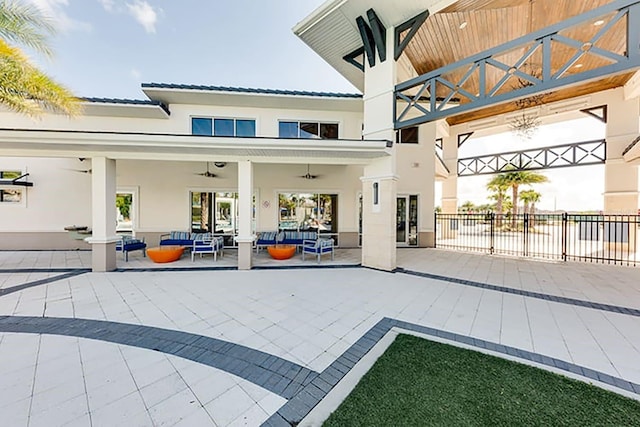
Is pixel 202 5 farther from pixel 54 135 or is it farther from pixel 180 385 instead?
pixel 180 385

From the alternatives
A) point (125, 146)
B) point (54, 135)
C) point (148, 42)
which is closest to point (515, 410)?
point (125, 146)

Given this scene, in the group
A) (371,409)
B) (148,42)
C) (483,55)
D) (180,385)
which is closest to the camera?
(371,409)

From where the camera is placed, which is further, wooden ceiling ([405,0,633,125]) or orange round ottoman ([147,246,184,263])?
orange round ottoman ([147,246,184,263])

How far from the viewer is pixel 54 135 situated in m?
6.26

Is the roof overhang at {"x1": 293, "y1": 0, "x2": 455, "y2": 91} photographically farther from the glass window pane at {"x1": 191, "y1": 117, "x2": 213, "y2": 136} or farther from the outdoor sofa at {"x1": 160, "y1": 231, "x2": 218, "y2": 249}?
the outdoor sofa at {"x1": 160, "y1": 231, "x2": 218, "y2": 249}

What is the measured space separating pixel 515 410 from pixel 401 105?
11.7 metres

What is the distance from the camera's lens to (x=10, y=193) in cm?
1032

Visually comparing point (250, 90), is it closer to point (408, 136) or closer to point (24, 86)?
point (24, 86)

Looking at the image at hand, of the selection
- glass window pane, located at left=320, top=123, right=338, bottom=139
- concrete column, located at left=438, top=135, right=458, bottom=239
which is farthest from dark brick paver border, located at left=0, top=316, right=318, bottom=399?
concrete column, located at left=438, top=135, right=458, bottom=239

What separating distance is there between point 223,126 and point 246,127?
3.10ft

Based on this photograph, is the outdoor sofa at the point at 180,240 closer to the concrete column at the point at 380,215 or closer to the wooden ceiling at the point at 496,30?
the concrete column at the point at 380,215

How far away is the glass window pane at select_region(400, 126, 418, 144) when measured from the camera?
1199cm

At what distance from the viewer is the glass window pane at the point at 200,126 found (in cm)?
1073

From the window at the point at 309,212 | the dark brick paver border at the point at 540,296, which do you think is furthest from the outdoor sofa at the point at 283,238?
the dark brick paver border at the point at 540,296
